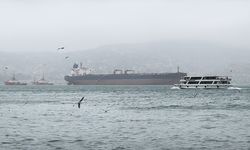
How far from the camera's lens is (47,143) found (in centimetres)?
4384

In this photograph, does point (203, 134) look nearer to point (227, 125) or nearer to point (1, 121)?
point (227, 125)

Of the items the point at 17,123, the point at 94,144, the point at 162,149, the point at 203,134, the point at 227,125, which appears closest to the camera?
the point at 162,149

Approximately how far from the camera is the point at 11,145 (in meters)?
42.8

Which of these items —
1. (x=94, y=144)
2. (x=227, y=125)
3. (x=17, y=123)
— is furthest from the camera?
(x=17, y=123)

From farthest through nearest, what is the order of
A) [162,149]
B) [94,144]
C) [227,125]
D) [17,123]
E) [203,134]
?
[17,123], [227,125], [203,134], [94,144], [162,149]

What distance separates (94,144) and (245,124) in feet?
73.4

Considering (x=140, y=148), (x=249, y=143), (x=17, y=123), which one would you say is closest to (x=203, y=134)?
(x=249, y=143)

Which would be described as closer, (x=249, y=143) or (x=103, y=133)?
(x=249, y=143)

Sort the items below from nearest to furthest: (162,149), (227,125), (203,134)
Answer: (162,149) < (203,134) < (227,125)

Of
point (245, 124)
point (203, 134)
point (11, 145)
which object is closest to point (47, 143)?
point (11, 145)

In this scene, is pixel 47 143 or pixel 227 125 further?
pixel 227 125

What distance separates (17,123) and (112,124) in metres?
Answer: 11.9

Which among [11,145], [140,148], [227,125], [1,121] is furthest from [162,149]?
[1,121]

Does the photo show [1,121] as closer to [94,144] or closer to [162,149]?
[94,144]
